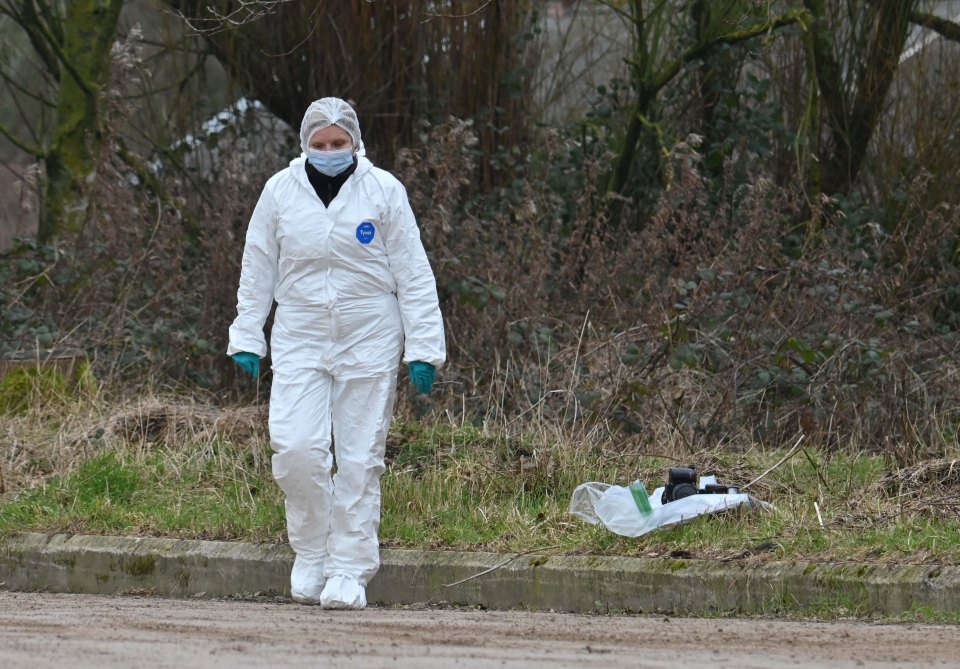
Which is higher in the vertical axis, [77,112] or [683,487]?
[77,112]

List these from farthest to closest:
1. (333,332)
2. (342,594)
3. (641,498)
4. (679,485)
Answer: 1. (679,485)
2. (641,498)
3. (333,332)
4. (342,594)

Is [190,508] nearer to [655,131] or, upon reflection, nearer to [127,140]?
[655,131]

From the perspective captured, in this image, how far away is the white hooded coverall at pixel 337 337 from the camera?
5820mm

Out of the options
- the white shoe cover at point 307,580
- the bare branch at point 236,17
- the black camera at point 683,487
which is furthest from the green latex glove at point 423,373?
the bare branch at point 236,17

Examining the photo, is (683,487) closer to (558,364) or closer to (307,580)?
(307,580)

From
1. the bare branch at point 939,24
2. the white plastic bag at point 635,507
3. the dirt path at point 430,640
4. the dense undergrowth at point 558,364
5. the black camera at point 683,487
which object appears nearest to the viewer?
the dirt path at point 430,640

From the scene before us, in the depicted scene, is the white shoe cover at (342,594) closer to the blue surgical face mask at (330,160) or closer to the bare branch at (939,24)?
the blue surgical face mask at (330,160)

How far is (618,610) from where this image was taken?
567cm

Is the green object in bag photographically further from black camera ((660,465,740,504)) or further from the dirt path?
the dirt path

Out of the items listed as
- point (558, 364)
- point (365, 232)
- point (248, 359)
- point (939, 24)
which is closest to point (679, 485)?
point (365, 232)

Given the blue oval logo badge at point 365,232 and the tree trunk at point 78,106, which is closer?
the blue oval logo badge at point 365,232

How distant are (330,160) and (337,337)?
2.39 feet

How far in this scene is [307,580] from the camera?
5875 millimetres

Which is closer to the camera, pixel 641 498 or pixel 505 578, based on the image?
pixel 505 578
